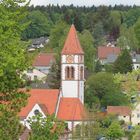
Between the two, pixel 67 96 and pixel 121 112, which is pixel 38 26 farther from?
pixel 67 96

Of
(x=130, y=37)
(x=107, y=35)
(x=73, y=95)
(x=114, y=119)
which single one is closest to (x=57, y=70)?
(x=114, y=119)

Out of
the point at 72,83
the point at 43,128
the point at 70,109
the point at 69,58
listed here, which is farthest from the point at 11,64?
the point at 69,58

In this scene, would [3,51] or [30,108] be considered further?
[30,108]

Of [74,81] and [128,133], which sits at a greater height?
[74,81]

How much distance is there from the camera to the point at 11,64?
501 inches

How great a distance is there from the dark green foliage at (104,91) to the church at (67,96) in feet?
32.2

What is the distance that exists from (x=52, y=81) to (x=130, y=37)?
43.9 metres

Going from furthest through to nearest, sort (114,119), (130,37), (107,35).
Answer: (107,35), (130,37), (114,119)

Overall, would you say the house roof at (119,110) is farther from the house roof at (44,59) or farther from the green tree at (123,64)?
the house roof at (44,59)

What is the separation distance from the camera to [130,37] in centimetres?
10138

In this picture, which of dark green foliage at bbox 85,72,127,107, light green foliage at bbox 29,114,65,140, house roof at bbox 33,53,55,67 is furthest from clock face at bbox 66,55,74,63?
house roof at bbox 33,53,55,67

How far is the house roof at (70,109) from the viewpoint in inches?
1747

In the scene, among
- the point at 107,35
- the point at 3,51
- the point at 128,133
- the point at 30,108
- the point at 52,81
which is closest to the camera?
the point at 3,51

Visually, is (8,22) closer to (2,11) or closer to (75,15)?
(2,11)
